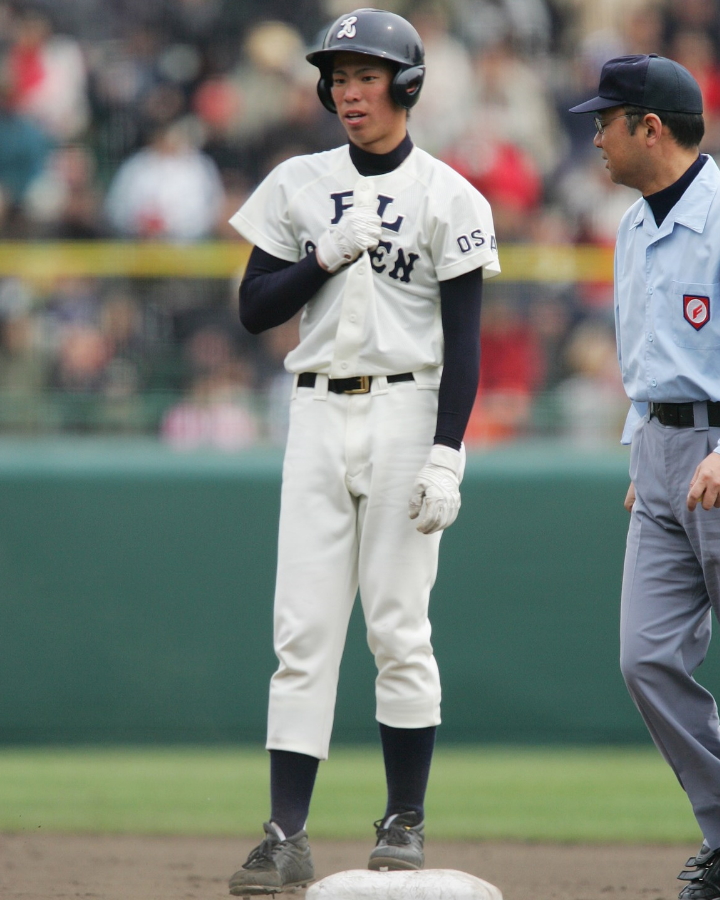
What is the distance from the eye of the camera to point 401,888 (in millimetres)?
3051

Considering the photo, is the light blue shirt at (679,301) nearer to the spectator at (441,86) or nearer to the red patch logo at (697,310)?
the red patch logo at (697,310)

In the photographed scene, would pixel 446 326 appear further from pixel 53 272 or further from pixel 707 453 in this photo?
pixel 53 272

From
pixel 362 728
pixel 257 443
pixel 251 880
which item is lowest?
pixel 362 728

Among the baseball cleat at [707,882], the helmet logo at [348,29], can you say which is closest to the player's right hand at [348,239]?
the helmet logo at [348,29]

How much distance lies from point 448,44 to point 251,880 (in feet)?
20.2

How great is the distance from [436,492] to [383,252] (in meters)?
0.66

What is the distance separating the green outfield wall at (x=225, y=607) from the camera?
607cm

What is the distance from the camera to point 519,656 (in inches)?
241

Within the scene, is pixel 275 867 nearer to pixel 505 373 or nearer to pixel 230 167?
pixel 505 373

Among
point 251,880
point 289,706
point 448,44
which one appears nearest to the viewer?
point 251,880

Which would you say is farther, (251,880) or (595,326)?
(595,326)

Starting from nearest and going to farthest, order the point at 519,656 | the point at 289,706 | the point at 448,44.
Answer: the point at 289,706 → the point at 519,656 → the point at 448,44

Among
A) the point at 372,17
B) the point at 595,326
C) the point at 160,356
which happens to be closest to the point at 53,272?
the point at 160,356

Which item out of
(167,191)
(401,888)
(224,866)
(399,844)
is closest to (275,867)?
(399,844)
